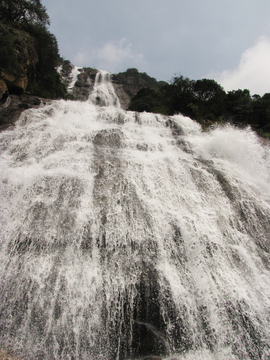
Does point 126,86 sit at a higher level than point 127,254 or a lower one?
higher

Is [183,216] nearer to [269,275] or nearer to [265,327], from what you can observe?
[269,275]

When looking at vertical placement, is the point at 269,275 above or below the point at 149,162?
below

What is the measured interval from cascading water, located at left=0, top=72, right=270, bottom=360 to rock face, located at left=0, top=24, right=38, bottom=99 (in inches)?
240

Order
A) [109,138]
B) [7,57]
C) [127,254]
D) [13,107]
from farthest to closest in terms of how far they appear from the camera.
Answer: [7,57]
[13,107]
[109,138]
[127,254]

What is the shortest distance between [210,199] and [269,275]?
2477 mm

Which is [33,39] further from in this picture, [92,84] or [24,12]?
[92,84]

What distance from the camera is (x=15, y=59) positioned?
12.0 m

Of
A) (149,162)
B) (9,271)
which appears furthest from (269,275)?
(9,271)

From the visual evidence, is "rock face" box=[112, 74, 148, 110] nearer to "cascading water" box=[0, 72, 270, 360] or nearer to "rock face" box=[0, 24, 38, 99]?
"rock face" box=[0, 24, 38, 99]

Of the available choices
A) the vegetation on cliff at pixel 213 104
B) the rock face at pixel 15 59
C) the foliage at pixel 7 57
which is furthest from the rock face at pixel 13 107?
the vegetation on cliff at pixel 213 104

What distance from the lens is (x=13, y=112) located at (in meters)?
9.66

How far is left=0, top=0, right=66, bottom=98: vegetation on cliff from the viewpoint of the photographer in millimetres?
13969

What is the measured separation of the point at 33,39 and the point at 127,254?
63.4ft

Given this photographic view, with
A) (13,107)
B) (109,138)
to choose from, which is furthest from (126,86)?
(109,138)
